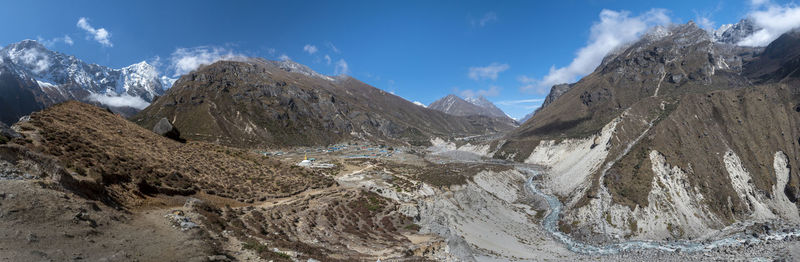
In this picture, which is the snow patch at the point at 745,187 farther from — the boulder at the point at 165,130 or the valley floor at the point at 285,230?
the boulder at the point at 165,130

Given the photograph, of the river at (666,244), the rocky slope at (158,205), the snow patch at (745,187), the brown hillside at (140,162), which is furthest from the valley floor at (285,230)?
the snow patch at (745,187)

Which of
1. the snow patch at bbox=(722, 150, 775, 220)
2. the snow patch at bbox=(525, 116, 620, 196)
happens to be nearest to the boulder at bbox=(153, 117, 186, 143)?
the snow patch at bbox=(525, 116, 620, 196)

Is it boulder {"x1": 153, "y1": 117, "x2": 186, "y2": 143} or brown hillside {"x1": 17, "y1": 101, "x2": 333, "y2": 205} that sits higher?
boulder {"x1": 153, "y1": 117, "x2": 186, "y2": 143}

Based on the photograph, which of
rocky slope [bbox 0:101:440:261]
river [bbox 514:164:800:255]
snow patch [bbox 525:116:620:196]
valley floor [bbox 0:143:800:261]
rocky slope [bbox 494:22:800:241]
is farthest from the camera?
snow patch [bbox 525:116:620:196]

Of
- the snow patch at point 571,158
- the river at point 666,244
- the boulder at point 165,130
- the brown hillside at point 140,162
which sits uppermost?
the snow patch at point 571,158

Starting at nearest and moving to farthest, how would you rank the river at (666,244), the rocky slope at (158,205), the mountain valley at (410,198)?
1. the rocky slope at (158,205)
2. the mountain valley at (410,198)
3. the river at (666,244)

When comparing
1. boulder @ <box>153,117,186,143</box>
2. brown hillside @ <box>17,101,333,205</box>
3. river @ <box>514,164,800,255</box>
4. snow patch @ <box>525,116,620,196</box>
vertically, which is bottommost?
river @ <box>514,164,800,255</box>

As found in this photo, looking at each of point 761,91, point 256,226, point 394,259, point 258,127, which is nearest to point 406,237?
point 394,259

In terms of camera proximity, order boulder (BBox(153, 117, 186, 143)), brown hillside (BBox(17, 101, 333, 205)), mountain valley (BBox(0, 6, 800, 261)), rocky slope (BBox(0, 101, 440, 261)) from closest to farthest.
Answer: rocky slope (BBox(0, 101, 440, 261)) < mountain valley (BBox(0, 6, 800, 261)) < brown hillside (BBox(17, 101, 333, 205)) < boulder (BBox(153, 117, 186, 143))

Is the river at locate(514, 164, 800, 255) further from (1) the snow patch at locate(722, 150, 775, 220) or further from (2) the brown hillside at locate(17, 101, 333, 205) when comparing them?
(2) the brown hillside at locate(17, 101, 333, 205)

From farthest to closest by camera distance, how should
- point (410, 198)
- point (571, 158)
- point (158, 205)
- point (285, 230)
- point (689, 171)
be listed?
1. point (571, 158)
2. point (689, 171)
3. point (410, 198)
4. point (285, 230)
5. point (158, 205)

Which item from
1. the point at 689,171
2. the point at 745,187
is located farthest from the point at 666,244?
the point at 745,187

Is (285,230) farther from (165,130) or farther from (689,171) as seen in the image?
(689,171)
